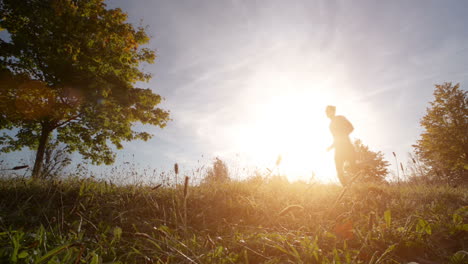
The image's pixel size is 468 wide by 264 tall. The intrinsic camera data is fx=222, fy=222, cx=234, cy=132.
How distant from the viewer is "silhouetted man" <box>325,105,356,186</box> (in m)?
6.55

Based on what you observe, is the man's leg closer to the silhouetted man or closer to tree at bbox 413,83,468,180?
the silhouetted man

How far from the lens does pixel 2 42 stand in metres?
8.64

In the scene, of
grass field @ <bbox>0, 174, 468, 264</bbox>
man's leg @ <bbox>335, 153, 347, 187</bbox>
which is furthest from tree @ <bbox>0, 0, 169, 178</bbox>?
man's leg @ <bbox>335, 153, 347, 187</bbox>

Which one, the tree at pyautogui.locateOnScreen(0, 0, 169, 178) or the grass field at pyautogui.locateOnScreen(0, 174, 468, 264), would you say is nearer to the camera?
the grass field at pyautogui.locateOnScreen(0, 174, 468, 264)

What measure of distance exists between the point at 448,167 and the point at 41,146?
25477 millimetres

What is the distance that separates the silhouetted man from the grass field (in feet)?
6.32

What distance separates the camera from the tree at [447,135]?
634 inches

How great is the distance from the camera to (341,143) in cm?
672

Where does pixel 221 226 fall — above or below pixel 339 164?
below

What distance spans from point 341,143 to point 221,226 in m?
5.25

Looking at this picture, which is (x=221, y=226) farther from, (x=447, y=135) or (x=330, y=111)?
(x=447, y=135)

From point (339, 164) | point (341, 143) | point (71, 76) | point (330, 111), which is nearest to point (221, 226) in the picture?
point (339, 164)

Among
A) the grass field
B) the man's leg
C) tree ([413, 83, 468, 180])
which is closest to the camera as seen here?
the grass field

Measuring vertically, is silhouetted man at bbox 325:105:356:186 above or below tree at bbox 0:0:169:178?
below
